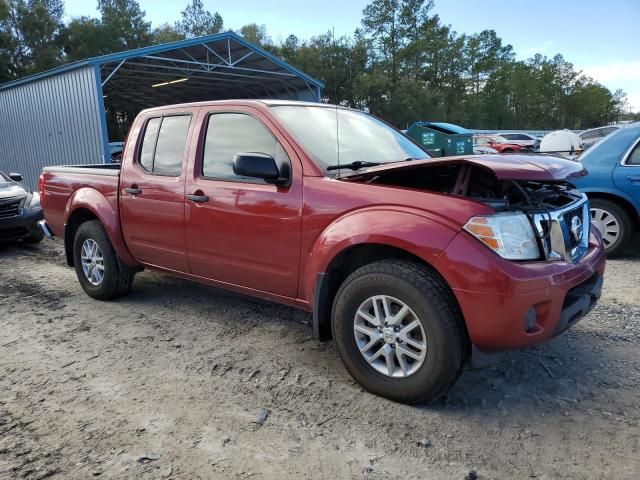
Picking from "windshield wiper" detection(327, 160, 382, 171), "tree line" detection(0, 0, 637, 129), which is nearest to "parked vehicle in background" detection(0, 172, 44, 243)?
"windshield wiper" detection(327, 160, 382, 171)

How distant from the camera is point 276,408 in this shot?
2936 mm

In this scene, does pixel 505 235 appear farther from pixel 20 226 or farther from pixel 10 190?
pixel 10 190

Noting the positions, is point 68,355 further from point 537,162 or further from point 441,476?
point 537,162

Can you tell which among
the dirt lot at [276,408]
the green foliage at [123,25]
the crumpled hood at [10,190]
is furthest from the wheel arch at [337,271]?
the green foliage at [123,25]

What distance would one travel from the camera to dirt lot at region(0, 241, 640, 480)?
243cm

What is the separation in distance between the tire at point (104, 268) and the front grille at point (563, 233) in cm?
377

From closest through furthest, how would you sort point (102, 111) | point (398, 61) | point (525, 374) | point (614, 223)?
point (525, 374) → point (614, 223) → point (102, 111) → point (398, 61)

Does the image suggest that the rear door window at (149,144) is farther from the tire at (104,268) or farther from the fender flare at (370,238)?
the fender flare at (370,238)

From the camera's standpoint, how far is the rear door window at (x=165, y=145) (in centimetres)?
413

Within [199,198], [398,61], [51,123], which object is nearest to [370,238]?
[199,198]

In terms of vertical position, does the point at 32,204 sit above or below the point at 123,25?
below

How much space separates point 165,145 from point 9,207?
4862mm

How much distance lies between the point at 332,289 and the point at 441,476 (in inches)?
51.3

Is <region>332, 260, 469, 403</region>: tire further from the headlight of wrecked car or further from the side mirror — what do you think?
the headlight of wrecked car
